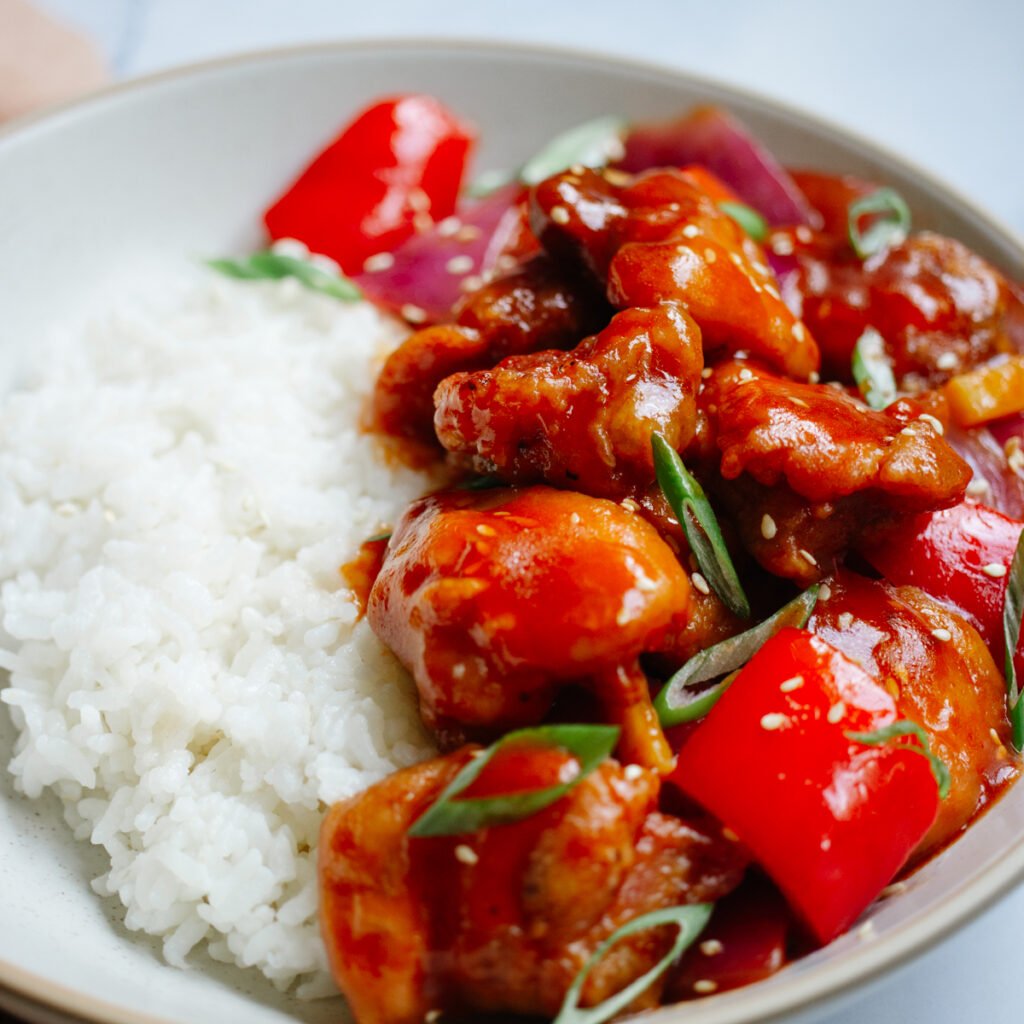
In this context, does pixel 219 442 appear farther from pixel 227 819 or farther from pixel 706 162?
pixel 706 162

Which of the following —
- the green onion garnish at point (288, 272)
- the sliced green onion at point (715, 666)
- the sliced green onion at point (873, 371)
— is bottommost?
the green onion garnish at point (288, 272)

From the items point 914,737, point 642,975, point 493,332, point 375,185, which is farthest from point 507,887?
point 375,185

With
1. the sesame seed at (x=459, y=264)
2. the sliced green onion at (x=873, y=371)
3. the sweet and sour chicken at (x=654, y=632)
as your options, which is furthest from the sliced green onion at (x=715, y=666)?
the sesame seed at (x=459, y=264)

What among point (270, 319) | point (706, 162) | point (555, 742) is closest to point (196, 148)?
point (270, 319)

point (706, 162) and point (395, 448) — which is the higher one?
point (706, 162)

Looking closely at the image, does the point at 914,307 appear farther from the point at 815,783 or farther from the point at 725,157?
the point at 815,783

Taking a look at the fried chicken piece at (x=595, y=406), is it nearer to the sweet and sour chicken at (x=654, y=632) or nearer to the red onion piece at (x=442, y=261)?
the sweet and sour chicken at (x=654, y=632)
